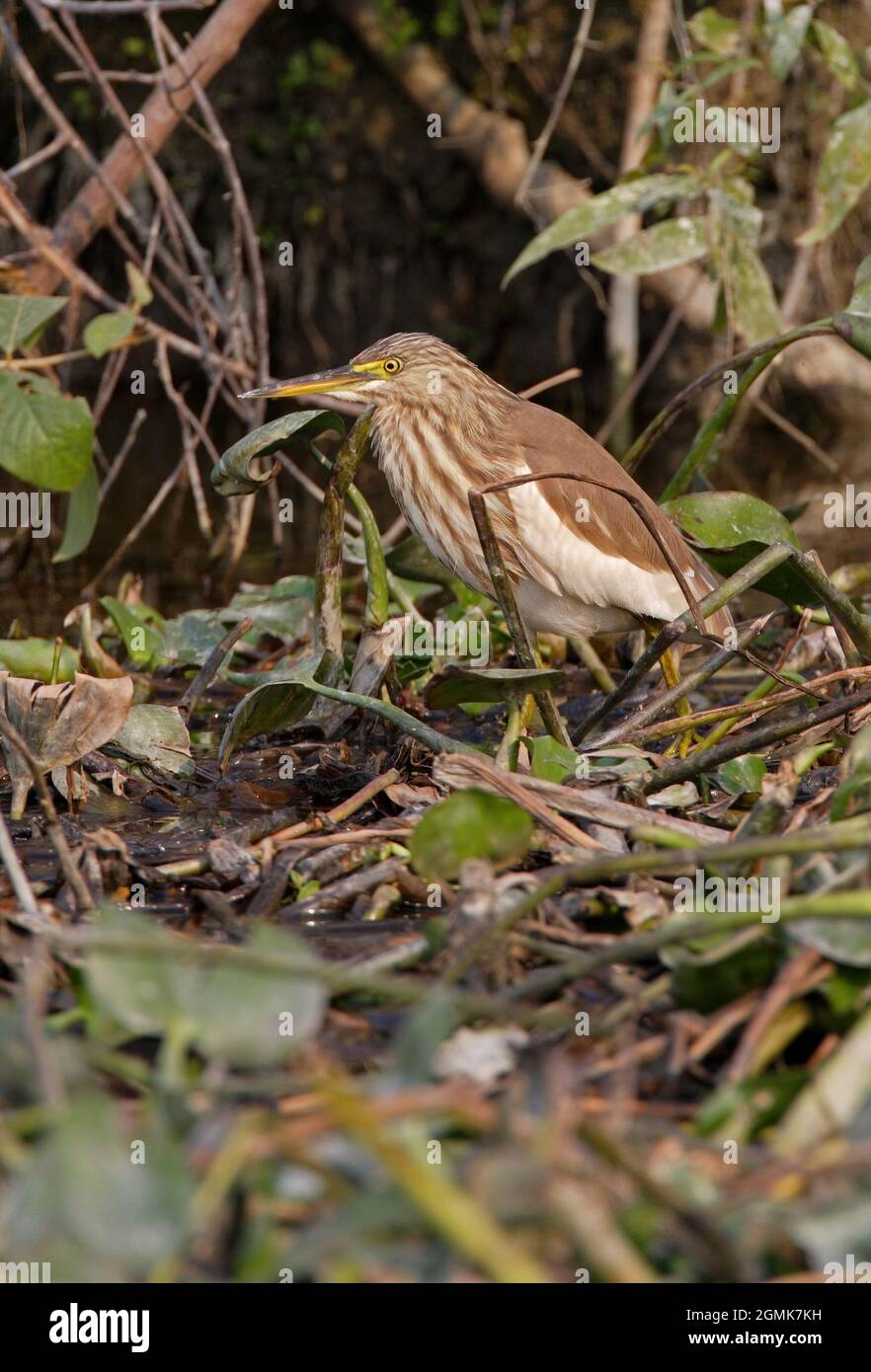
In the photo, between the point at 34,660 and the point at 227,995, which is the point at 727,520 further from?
the point at 227,995

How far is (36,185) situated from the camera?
8016 millimetres

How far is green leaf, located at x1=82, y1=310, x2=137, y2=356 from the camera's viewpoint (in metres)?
3.66

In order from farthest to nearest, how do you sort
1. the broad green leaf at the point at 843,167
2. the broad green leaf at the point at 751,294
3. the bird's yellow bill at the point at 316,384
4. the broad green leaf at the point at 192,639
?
the broad green leaf at the point at 751,294, the broad green leaf at the point at 843,167, the broad green leaf at the point at 192,639, the bird's yellow bill at the point at 316,384

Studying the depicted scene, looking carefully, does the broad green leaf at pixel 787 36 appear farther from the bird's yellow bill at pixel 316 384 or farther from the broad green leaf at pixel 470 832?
the broad green leaf at pixel 470 832

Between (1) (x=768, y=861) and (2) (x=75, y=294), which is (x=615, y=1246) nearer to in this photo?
(1) (x=768, y=861)

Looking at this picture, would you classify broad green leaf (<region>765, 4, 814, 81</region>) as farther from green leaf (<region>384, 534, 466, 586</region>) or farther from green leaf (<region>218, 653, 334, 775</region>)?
green leaf (<region>218, 653, 334, 775</region>)

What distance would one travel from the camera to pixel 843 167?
3.73 metres

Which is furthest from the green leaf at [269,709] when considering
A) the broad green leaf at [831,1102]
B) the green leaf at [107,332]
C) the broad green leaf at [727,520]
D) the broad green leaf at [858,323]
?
the green leaf at [107,332]

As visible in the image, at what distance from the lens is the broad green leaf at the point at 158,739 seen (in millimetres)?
2760

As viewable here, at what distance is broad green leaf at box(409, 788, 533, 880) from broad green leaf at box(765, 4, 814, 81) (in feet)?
8.43

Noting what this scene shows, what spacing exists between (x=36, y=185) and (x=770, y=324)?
17.3ft

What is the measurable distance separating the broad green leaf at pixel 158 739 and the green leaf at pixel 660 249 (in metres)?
1.52

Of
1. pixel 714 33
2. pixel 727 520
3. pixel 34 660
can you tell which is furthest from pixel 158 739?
pixel 714 33

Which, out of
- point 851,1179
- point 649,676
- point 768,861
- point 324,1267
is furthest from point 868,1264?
point 649,676
